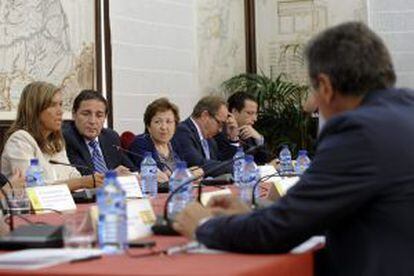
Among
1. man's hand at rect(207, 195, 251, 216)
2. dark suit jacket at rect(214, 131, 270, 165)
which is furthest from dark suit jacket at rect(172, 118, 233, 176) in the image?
man's hand at rect(207, 195, 251, 216)

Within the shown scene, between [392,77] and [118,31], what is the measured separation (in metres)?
5.46

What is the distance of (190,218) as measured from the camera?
2.29 meters

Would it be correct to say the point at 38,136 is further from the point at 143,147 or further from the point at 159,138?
the point at 159,138

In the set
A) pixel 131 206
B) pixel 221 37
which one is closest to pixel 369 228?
pixel 131 206

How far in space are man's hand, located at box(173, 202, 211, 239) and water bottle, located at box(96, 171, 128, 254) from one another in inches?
6.4

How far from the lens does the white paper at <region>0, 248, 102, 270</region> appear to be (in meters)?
1.96

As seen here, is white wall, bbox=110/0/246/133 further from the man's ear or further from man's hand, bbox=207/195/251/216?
the man's ear

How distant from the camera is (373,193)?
1.98 m

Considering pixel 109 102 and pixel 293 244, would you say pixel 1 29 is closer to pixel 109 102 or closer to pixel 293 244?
pixel 109 102

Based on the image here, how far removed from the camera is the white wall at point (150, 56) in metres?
7.32

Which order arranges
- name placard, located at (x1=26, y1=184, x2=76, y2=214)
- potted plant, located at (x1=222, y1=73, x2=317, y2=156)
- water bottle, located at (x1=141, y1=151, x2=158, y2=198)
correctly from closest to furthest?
1. name placard, located at (x1=26, y1=184, x2=76, y2=214)
2. water bottle, located at (x1=141, y1=151, x2=158, y2=198)
3. potted plant, located at (x1=222, y1=73, x2=317, y2=156)

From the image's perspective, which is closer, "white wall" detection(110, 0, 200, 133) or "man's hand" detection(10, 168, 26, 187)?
"man's hand" detection(10, 168, 26, 187)

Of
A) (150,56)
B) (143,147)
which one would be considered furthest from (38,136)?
(150,56)

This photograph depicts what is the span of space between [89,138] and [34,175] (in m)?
1.18
